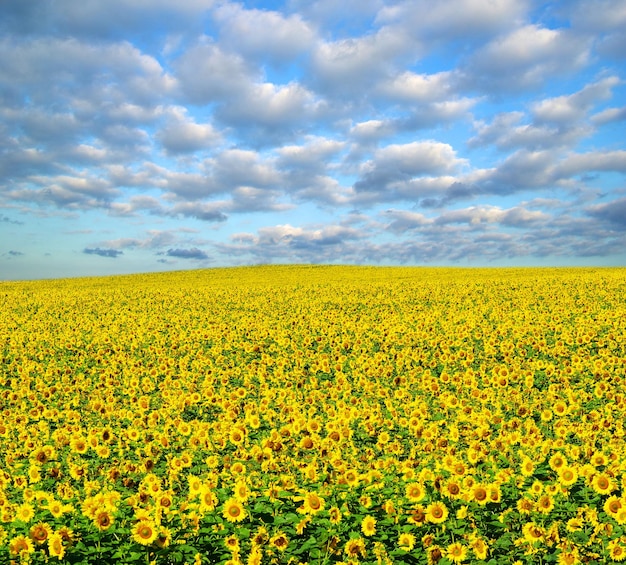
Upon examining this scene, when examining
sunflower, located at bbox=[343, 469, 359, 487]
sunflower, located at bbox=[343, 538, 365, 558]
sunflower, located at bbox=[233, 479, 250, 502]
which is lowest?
sunflower, located at bbox=[343, 538, 365, 558]

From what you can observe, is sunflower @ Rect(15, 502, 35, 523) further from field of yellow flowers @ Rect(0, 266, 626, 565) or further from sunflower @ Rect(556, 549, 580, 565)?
sunflower @ Rect(556, 549, 580, 565)

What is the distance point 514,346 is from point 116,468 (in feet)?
38.2

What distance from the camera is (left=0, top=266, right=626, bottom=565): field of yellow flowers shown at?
5648 mm

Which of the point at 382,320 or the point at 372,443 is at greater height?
the point at 382,320

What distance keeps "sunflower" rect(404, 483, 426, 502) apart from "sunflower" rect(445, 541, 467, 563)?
0.86m

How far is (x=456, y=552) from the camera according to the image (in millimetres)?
5262

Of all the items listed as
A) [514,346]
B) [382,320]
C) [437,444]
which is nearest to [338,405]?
[437,444]

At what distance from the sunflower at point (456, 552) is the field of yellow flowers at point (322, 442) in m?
0.02

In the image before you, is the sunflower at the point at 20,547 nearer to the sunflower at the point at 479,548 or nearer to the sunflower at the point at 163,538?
the sunflower at the point at 163,538

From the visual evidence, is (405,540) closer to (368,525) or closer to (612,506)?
(368,525)

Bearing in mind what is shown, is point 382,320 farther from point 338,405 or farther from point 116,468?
point 116,468

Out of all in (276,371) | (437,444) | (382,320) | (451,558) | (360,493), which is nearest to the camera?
(451,558)

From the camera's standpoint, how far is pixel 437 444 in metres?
8.13

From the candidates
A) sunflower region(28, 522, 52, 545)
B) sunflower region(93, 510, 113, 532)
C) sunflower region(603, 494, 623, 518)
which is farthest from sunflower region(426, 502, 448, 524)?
sunflower region(28, 522, 52, 545)
